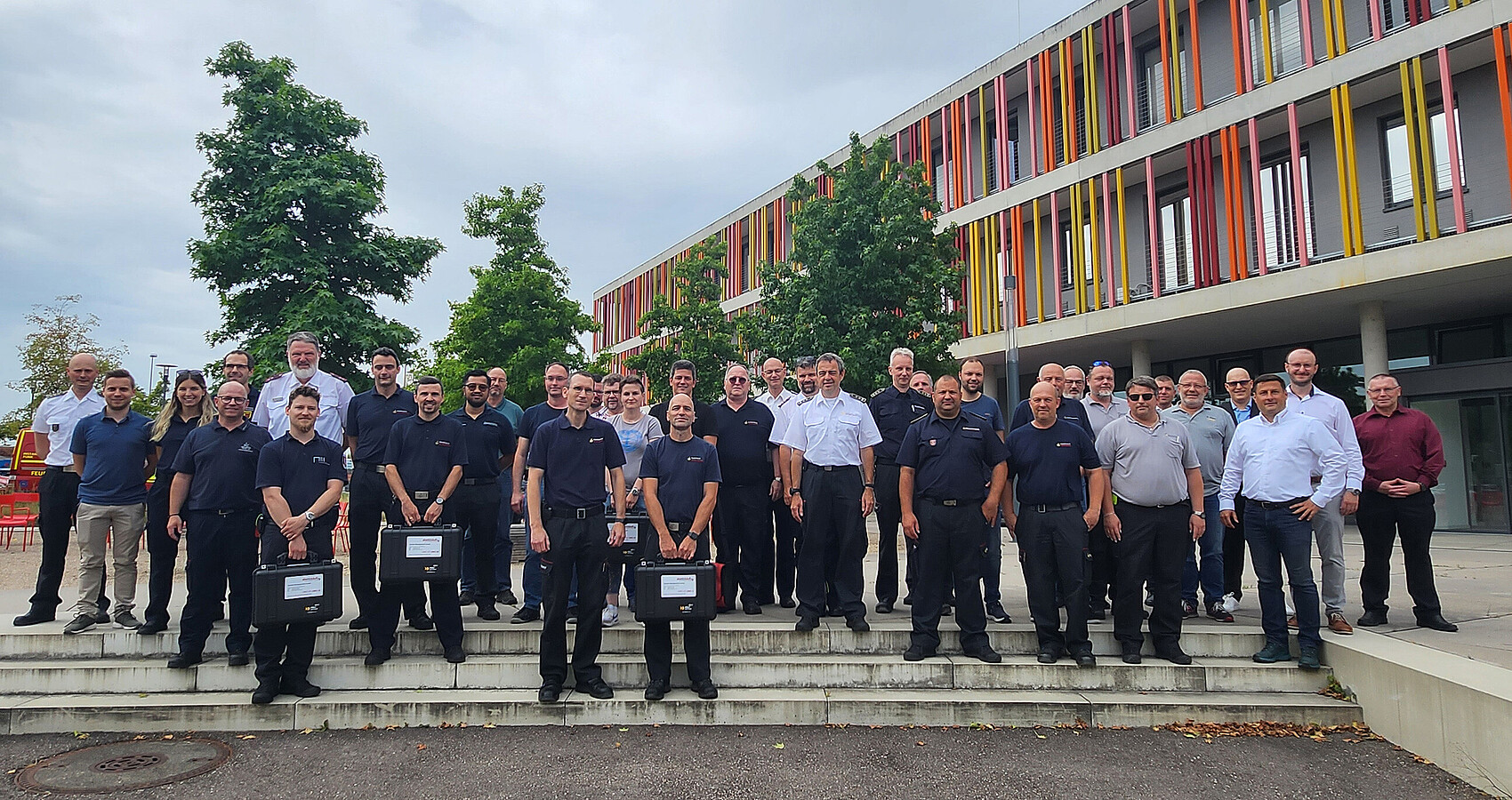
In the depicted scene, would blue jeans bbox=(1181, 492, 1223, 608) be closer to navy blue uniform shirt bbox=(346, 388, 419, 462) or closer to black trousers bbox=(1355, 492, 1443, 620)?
black trousers bbox=(1355, 492, 1443, 620)

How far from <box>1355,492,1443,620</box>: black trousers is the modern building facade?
557 centimetres

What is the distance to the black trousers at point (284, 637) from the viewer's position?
5.16 meters

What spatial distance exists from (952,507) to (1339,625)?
2.83m

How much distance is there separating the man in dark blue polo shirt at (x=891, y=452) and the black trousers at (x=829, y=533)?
343mm

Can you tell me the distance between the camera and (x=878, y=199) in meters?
15.3

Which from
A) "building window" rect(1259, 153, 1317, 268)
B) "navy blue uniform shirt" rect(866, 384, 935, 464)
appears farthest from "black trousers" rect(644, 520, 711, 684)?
"building window" rect(1259, 153, 1317, 268)

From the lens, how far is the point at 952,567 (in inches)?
225

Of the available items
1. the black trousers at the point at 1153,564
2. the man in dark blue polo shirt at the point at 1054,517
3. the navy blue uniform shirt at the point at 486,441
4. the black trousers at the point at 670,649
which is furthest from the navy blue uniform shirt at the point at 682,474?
the black trousers at the point at 1153,564

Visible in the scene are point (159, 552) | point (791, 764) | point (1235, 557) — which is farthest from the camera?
point (1235, 557)

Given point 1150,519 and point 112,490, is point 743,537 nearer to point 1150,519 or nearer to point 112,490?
point 1150,519

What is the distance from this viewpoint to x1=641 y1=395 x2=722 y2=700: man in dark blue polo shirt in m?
5.28

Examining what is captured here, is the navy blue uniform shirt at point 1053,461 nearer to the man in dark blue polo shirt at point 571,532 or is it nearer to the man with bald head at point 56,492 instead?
the man in dark blue polo shirt at point 571,532

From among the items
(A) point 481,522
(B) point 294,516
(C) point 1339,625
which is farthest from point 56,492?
(C) point 1339,625

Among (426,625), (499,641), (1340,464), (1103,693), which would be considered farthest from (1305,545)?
(426,625)
